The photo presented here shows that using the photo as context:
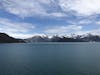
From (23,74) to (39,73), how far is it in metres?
4.42

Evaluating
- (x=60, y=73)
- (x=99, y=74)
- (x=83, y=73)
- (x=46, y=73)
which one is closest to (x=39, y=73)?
(x=46, y=73)

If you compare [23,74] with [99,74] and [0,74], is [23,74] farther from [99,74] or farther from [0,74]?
[99,74]

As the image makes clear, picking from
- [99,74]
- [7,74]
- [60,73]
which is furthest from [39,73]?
[99,74]

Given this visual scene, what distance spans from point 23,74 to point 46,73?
6.29m

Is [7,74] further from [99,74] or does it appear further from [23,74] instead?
[99,74]

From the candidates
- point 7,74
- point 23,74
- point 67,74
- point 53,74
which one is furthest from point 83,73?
point 7,74

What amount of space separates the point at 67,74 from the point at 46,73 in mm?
5802

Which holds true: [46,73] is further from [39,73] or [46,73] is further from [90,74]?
[90,74]

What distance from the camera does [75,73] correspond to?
4062 cm

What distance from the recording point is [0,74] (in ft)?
131

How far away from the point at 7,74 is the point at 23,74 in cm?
434

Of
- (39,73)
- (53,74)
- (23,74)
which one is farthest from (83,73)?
(23,74)

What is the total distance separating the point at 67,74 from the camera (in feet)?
132

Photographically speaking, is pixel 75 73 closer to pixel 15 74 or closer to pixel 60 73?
pixel 60 73
